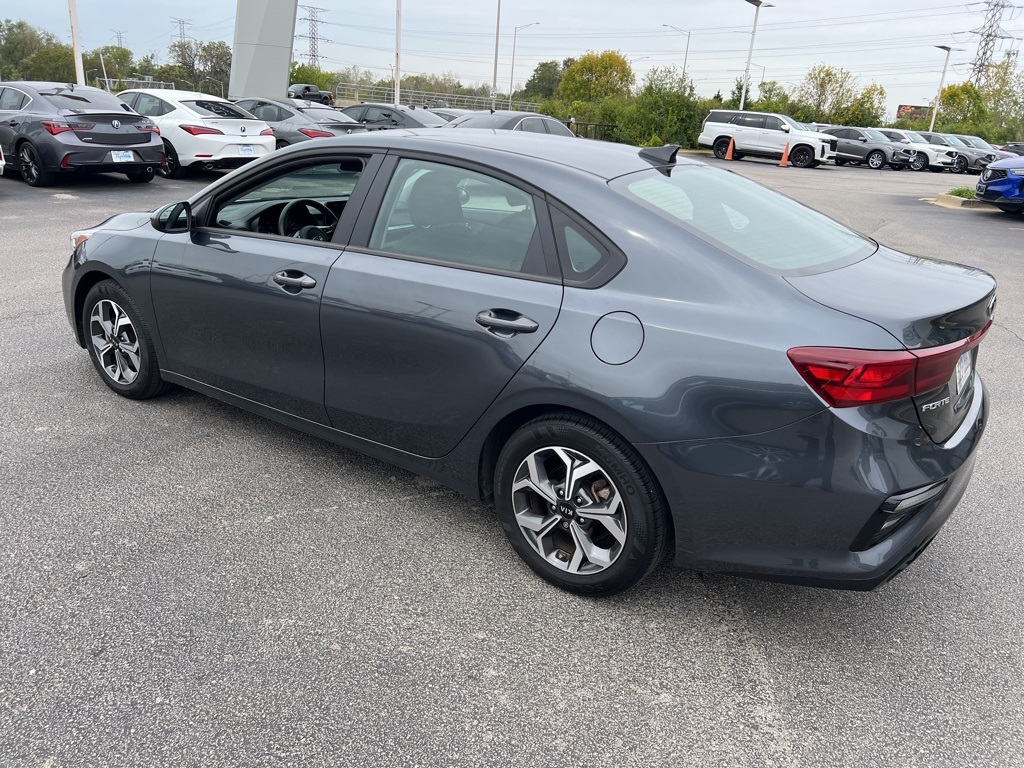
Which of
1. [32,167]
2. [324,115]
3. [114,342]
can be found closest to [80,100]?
[32,167]

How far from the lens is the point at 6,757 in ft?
7.18

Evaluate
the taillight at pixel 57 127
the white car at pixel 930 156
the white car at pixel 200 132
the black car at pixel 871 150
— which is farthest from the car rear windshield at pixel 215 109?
the white car at pixel 930 156

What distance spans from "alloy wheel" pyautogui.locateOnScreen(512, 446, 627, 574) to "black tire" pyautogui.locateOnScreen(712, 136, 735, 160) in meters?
31.3

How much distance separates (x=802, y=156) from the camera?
98.2 feet

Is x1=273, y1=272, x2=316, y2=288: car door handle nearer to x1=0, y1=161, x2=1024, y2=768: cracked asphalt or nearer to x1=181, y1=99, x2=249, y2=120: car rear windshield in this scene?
x1=0, y1=161, x2=1024, y2=768: cracked asphalt

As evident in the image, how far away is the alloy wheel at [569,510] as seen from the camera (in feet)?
9.29

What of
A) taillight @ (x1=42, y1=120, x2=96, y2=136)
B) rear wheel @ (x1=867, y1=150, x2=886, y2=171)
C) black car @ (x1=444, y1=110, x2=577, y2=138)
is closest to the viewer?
taillight @ (x1=42, y1=120, x2=96, y2=136)

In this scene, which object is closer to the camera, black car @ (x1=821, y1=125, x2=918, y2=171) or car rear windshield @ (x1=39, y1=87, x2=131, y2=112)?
car rear windshield @ (x1=39, y1=87, x2=131, y2=112)

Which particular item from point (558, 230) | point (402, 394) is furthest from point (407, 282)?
point (558, 230)

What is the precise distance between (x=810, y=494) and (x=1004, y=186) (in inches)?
593

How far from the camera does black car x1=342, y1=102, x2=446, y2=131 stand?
18.9 metres

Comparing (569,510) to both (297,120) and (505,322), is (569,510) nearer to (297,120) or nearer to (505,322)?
(505,322)

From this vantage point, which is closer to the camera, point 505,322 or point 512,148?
point 505,322

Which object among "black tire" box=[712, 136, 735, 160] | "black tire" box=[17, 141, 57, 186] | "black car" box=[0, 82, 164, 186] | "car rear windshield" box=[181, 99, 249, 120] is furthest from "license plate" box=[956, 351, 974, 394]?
"black tire" box=[712, 136, 735, 160]
